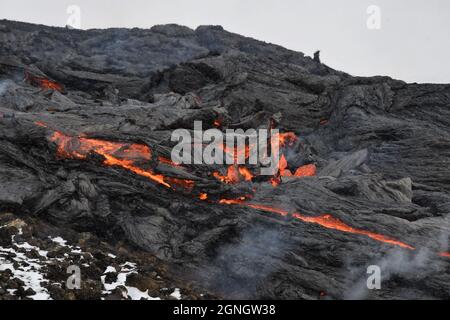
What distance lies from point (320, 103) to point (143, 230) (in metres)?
23.0

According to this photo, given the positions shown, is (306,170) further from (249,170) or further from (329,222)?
(329,222)

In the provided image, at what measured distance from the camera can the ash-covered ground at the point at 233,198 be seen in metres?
21.4

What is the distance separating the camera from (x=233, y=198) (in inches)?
1079

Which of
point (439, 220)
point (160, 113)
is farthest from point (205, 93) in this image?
point (439, 220)

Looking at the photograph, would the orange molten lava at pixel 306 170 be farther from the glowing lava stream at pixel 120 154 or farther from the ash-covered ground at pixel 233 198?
the glowing lava stream at pixel 120 154

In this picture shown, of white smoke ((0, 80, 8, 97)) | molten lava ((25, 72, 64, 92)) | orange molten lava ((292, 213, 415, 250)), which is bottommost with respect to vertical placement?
orange molten lava ((292, 213, 415, 250))

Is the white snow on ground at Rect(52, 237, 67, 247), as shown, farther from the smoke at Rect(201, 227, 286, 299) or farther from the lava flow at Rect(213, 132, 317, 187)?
the lava flow at Rect(213, 132, 317, 187)

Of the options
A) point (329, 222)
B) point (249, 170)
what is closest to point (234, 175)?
point (249, 170)

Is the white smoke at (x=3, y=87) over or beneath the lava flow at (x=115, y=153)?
over

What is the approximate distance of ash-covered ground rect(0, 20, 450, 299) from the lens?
21.4m

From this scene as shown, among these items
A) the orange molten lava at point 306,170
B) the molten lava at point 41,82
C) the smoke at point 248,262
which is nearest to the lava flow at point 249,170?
the orange molten lava at point 306,170

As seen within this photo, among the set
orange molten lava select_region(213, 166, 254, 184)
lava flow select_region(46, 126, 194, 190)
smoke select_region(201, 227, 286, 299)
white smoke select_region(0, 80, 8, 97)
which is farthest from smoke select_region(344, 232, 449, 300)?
white smoke select_region(0, 80, 8, 97)

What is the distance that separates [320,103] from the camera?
137 ft
